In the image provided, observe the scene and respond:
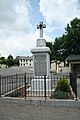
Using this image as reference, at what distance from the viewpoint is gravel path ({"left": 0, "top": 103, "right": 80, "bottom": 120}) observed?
6.79 m

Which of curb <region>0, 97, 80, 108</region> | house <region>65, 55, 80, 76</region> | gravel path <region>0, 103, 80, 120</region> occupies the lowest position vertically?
gravel path <region>0, 103, 80, 120</region>

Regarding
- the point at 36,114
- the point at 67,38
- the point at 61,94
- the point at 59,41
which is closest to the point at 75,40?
the point at 67,38

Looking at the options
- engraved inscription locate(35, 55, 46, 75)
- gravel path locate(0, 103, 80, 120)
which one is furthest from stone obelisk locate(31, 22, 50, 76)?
gravel path locate(0, 103, 80, 120)

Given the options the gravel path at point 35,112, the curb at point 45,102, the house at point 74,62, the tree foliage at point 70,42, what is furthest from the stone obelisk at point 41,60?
the tree foliage at point 70,42

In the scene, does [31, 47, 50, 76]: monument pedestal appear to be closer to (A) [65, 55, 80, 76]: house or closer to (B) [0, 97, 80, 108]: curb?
(B) [0, 97, 80, 108]: curb

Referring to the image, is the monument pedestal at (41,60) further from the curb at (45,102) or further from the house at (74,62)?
the house at (74,62)

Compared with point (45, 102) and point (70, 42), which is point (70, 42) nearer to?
point (70, 42)

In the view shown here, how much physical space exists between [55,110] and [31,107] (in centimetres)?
107

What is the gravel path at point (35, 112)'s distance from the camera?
679 centimetres

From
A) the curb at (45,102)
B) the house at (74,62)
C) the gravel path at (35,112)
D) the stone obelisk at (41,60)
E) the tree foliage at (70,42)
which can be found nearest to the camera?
the gravel path at (35,112)

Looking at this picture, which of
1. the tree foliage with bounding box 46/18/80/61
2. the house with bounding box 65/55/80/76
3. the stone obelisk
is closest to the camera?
the stone obelisk

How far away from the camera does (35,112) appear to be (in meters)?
7.49

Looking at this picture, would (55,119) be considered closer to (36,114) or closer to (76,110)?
(36,114)

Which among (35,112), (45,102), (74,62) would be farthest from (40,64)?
(74,62)
